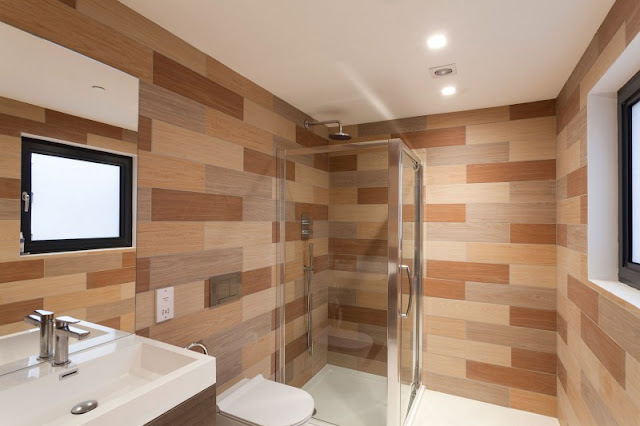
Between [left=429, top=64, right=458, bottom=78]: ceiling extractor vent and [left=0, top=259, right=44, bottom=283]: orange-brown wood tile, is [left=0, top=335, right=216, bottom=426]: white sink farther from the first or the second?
[left=429, top=64, right=458, bottom=78]: ceiling extractor vent

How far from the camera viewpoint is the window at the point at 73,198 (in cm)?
115

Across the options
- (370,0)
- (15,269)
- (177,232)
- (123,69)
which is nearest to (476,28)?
(370,0)

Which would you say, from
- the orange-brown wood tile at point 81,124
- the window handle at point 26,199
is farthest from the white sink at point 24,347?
the orange-brown wood tile at point 81,124

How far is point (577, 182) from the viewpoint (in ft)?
6.33

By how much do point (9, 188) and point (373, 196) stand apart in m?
1.65

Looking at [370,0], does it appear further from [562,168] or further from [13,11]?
[562,168]

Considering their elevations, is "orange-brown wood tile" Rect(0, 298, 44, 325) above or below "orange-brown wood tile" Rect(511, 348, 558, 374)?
above

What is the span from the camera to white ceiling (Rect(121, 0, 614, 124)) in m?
1.43

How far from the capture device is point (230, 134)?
6.50 ft

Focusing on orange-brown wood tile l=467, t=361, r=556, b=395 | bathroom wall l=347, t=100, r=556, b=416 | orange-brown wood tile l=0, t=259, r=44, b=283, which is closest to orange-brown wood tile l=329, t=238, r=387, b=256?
bathroom wall l=347, t=100, r=556, b=416

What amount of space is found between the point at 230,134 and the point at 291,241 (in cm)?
83

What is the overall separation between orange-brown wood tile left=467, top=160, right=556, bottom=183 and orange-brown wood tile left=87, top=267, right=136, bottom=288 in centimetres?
241

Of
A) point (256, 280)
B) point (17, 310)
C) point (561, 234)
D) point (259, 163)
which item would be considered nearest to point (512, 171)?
point (561, 234)

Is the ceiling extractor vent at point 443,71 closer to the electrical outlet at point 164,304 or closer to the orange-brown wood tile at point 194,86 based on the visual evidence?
the orange-brown wood tile at point 194,86
